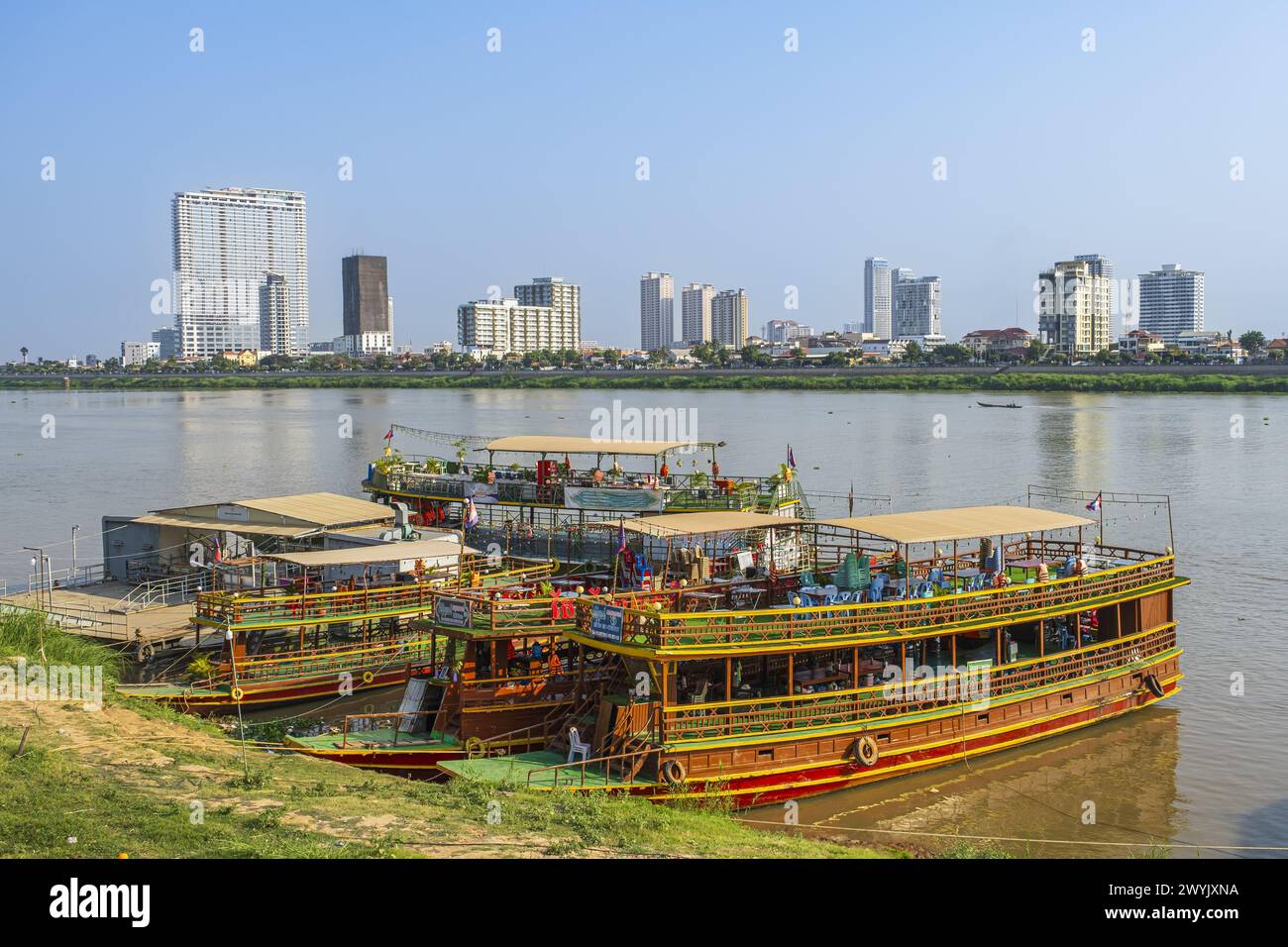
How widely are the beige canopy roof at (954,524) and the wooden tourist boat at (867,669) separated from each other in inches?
2.3

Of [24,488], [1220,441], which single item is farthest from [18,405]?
[1220,441]

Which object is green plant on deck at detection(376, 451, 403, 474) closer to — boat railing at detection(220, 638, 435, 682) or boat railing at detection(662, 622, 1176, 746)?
boat railing at detection(220, 638, 435, 682)

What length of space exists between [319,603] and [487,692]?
610 cm

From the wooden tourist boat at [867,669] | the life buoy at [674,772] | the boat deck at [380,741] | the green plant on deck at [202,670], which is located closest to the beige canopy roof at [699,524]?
the wooden tourist boat at [867,669]

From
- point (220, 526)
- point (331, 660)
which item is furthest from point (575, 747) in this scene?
point (220, 526)

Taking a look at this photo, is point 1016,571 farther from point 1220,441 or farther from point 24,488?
point 1220,441

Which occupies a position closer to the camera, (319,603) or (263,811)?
(263,811)

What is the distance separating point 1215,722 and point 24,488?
4981 cm

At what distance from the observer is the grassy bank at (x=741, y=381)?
362 feet

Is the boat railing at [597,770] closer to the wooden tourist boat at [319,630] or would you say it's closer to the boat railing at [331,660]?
the wooden tourist boat at [319,630]

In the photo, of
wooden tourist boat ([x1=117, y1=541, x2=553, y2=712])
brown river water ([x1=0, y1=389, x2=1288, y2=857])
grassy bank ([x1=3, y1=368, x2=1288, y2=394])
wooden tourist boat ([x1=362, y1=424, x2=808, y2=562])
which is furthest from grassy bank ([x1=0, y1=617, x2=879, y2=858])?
grassy bank ([x1=3, y1=368, x2=1288, y2=394])

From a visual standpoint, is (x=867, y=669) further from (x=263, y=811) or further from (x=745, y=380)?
(x=745, y=380)

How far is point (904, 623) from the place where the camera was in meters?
17.5

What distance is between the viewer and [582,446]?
3247 cm
